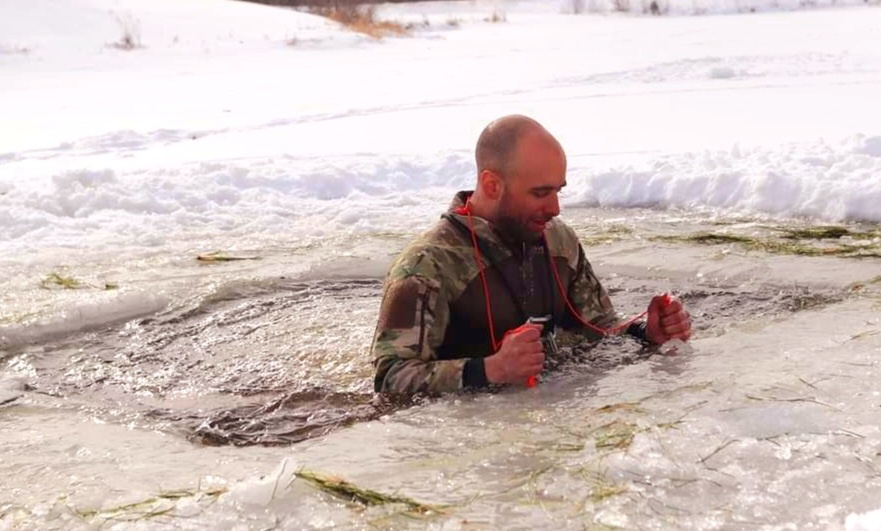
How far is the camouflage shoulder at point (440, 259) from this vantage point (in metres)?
4.01

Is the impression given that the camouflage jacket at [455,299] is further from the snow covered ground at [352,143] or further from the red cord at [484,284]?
the snow covered ground at [352,143]

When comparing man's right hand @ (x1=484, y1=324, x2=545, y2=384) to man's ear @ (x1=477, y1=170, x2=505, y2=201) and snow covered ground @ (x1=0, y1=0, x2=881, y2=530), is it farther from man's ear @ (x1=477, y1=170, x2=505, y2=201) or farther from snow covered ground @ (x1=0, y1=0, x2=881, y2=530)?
snow covered ground @ (x1=0, y1=0, x2=881, y2=530)

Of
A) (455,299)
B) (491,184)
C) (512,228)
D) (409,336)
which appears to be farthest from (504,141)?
(409,336)

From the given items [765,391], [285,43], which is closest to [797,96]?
[765,391]

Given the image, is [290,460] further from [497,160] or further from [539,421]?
[497,160]

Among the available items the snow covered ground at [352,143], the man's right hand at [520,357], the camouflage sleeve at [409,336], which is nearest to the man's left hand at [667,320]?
the man's right hand at [520,357]

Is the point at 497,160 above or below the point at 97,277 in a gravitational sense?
above

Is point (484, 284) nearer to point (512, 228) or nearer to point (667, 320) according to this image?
point (512, 228)

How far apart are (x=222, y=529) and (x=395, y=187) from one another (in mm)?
6165

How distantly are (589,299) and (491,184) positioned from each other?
810 millimetres

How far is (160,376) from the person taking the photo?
4.64 metres

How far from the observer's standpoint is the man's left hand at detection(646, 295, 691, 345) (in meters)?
4.27

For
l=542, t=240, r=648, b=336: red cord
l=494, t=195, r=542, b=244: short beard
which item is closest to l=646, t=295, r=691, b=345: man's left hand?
l=542, t=240, r=648, b=336: red cord

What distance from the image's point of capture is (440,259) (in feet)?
13.3
